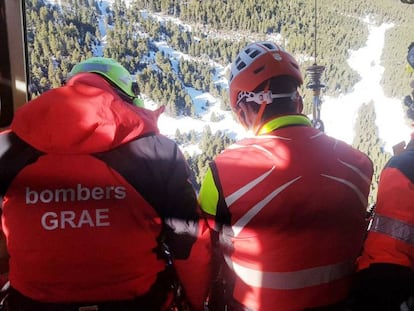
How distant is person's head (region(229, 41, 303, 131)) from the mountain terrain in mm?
1154

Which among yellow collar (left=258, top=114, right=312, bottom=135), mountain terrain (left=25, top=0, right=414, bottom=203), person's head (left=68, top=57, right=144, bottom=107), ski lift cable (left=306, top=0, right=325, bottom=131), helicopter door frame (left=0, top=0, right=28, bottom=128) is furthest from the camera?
ski lift cable (left=306, top=0, right=325, bottom=131)

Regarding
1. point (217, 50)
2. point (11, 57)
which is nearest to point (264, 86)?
point (11, 57)

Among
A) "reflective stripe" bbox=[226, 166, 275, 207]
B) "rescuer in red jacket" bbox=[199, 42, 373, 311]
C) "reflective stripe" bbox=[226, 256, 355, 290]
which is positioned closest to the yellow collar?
"rescuer in red jacket" bbox=[199, 42, 373, 311]

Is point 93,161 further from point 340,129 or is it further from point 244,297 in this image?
point 340,129

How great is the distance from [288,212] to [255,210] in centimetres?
10

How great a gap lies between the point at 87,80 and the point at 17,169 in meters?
0.39

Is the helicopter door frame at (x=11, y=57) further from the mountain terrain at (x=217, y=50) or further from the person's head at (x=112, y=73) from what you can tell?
the person's head at (x=112, y=73)

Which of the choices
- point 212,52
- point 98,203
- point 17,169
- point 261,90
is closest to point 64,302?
point 98,203

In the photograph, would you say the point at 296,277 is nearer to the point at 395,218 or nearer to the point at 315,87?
the point at 395,218

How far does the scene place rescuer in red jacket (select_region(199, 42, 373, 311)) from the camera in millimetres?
1357

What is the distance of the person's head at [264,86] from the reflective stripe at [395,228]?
484mm

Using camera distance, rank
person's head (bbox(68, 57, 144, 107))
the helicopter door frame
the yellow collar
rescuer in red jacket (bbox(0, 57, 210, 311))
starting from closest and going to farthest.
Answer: rescuer in red jacket (bbox(0, 57, 210, 311)) < the yellow collar < person's head (bbox(68, 57, 144, 107)) < the helicopter door frame

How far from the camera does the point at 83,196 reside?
133 centimetres

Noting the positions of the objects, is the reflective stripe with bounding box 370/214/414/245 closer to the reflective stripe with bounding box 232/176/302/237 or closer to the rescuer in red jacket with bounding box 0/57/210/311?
the reflective stripe with bounding box 232/176/302/237
